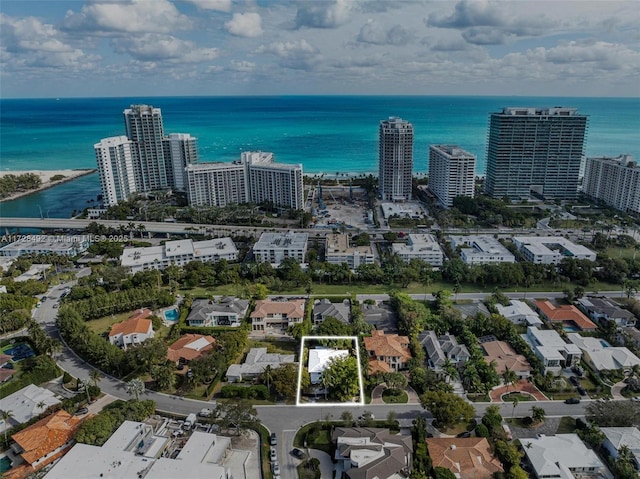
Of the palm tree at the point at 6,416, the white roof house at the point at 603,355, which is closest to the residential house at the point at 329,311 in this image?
the white roof house at the point at 603,355

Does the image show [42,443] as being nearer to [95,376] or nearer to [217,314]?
[95,376]

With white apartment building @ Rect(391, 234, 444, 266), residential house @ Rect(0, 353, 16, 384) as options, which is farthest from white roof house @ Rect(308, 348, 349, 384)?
residential house @ Rect(0, 353, 16, 384)

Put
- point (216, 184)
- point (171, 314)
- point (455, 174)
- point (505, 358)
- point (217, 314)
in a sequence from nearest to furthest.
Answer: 1. point (505, 358)
2. point (217, 314)
3. point (171, 314)
4. point (455, 174)
5. point (216, 184)

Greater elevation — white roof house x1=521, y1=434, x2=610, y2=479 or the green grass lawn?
white roof house x1=521, y1=434, x2=610, y2=479

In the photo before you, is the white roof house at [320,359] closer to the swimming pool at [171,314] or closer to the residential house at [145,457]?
the residential house at [145,457]

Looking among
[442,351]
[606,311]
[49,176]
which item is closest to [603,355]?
[606,311]

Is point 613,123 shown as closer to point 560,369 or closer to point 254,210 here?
point 254,210

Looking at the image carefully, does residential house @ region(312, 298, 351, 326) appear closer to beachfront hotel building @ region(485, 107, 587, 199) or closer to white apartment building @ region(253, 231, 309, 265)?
white apartment building @ region(253, 231, 309, 265)

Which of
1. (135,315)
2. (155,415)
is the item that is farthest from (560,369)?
(135,315)
